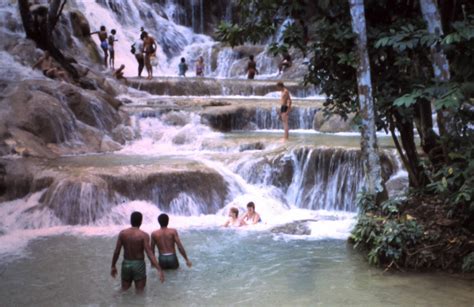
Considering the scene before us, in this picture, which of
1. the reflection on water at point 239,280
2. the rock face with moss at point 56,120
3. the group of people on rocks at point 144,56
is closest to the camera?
the reflection on water at point 239,280

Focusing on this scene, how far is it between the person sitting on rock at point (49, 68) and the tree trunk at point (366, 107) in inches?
433

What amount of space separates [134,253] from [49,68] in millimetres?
11513

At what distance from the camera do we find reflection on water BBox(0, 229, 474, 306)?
570cm

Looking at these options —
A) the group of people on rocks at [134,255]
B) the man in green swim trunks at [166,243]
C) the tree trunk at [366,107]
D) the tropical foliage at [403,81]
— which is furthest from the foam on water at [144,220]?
the group of people on rocks at [134,255]

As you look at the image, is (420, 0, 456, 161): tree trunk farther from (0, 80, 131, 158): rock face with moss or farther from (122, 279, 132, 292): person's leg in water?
(0, 80, 131, 158): rock face with moss

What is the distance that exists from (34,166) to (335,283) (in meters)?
6.30

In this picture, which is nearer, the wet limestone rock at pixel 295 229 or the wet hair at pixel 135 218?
the wet hair at pixel 135 218

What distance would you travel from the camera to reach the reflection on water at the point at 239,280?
570 centimetres

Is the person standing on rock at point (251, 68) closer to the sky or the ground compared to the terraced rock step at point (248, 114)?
closer to the sky

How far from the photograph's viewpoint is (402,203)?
700cm

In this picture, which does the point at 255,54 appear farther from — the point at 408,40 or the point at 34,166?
the point at 408,40

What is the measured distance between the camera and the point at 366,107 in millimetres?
6742

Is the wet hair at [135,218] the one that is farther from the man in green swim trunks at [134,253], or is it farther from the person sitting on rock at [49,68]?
the person sitting on rock at [49,68]

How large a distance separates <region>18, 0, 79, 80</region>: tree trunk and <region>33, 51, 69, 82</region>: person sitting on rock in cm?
47
